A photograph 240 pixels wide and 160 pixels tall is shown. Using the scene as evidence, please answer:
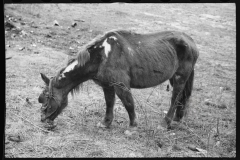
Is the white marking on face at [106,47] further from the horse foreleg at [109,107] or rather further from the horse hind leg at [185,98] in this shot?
the horse hind leg at [185,98]

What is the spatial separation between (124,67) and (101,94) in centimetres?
223

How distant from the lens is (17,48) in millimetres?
8352

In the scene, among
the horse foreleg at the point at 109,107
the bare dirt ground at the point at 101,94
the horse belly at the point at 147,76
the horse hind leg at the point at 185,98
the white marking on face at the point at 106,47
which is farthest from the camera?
the horse hind leg at the point at 185,98

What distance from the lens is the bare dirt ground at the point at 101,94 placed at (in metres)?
4.25

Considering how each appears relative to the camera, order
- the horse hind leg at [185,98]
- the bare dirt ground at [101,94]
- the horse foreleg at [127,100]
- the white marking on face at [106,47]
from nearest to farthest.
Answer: the bare dirt ground at [101,94] → the white marking on face at [106,47] → the horse foreleg at [127,100] → the horse hind leg at [185,98]

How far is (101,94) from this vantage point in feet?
21.6

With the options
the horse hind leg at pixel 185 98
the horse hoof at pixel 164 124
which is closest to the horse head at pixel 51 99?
the horse hoof at pixel 164 124

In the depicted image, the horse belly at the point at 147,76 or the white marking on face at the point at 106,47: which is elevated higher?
the white marking on face at the point at 106,47

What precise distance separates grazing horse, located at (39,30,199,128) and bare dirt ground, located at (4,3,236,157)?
44 cm

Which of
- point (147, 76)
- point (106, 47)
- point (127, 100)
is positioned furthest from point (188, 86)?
point (106, 47)

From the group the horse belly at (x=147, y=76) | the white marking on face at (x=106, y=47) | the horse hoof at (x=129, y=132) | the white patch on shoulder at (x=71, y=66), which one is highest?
the white marking on face at (x=106, y=47)

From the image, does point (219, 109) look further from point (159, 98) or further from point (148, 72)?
Answer: point (148, 72)

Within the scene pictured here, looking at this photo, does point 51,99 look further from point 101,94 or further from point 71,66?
point 101,94

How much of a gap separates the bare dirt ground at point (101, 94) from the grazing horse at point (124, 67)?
0.44 meters
